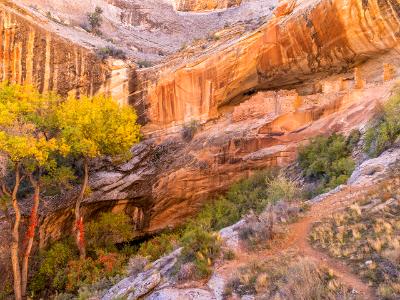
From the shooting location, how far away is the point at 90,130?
49.0 feet

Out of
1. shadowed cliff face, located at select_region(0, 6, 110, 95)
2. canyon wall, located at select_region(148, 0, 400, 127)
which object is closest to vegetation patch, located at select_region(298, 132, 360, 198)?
canyon wall, located at select_region(148, 0, 400, 127)

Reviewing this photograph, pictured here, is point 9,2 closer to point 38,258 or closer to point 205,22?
point 38,258

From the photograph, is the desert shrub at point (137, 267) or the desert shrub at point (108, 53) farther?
the desert shrub at point (108, 53)

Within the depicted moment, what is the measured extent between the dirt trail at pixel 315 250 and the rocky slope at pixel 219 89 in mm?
6182

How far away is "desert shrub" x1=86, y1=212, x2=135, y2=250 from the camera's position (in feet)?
54.9

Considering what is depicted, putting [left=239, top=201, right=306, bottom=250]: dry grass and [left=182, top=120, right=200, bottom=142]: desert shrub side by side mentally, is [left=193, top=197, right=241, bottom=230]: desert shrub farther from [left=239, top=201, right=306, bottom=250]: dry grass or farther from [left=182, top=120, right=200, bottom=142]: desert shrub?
[left=239, top=201, right=306, bottom=250]: dry grass

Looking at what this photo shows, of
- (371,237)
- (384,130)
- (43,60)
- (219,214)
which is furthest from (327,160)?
(43,60)

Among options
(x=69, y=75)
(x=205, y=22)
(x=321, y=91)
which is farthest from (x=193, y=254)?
(x=205, y=22)

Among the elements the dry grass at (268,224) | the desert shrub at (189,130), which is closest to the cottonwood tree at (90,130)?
the desert shrub at (189,130)

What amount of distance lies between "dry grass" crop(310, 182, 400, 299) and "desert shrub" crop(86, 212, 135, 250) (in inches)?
426

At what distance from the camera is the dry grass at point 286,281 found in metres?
5.39

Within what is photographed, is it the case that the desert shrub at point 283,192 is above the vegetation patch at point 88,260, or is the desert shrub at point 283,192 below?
above

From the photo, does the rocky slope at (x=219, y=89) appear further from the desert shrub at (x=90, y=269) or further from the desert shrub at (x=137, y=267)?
the desert shrub at (x=137, y=267)

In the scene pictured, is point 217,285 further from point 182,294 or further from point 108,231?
point 108,231
